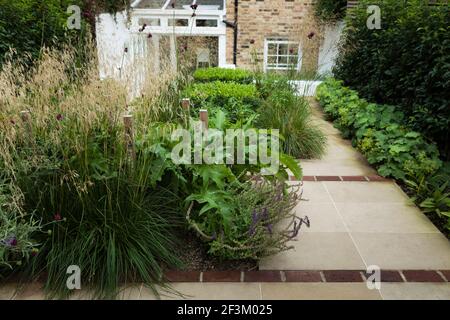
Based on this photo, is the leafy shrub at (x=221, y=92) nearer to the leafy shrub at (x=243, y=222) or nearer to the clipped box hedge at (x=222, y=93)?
the clipped box hedge at (x=222, y=93)

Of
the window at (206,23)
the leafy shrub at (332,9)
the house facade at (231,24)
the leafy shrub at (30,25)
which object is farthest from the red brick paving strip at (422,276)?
the window at (206,23)

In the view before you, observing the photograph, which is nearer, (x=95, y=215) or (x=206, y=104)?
→ (x=95, y=215)

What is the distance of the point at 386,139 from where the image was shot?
4750mm

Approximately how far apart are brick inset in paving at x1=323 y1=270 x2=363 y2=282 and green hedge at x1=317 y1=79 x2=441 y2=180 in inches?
73.5

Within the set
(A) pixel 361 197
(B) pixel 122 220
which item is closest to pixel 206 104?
(A) pixel 361 197

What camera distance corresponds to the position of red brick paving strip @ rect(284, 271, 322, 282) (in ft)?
8.88

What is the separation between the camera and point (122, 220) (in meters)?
2.73

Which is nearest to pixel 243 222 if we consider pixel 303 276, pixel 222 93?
pixel 303 276

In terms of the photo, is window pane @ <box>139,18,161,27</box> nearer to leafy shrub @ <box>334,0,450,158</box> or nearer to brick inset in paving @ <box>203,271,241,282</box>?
leafy shrub @ <box>334,0,450,158</box>

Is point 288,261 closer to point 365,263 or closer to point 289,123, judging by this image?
point 365,263

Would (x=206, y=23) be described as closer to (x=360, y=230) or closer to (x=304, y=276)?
(x=360, y=230)

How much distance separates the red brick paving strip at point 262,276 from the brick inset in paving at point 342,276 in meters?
0.34

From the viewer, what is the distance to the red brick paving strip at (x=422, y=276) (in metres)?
2.72
